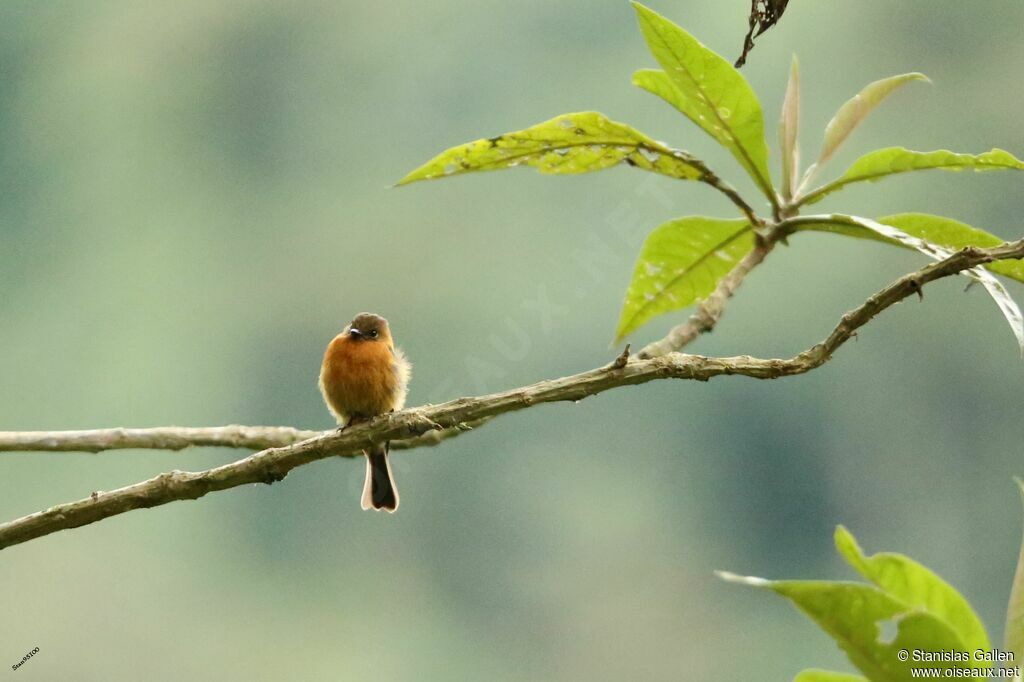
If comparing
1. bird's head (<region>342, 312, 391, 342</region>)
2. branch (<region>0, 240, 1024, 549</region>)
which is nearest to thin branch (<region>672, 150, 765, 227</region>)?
branch (<region>0, 240, 1024, 549</region>)

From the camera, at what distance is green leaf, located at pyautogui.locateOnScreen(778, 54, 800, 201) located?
2.15m

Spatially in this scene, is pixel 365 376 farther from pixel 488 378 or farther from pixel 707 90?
pixel 488 378

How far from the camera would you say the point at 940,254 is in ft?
6.07

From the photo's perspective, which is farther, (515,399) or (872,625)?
(515,399)

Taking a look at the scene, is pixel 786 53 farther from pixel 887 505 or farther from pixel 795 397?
pixel 887 505

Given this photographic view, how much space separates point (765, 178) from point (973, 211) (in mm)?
14050

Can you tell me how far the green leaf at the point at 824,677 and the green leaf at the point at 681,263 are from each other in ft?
2.95

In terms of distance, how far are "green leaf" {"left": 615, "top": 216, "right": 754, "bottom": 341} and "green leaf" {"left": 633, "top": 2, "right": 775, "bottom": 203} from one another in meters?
0.12

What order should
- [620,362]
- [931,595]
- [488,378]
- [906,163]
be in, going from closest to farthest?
[931,595] → [620,362] → [906,163] → [488,378]

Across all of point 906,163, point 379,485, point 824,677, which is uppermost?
point 906,163

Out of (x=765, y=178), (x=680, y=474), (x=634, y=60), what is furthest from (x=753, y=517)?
(x=765, y=178)

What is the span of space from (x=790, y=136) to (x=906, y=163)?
26cm

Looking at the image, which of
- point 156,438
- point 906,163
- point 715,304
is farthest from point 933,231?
point 156,438

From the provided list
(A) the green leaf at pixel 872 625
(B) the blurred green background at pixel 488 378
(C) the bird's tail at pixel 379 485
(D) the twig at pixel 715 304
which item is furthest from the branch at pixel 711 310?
(B) the blurred green background at pixel 488 378
